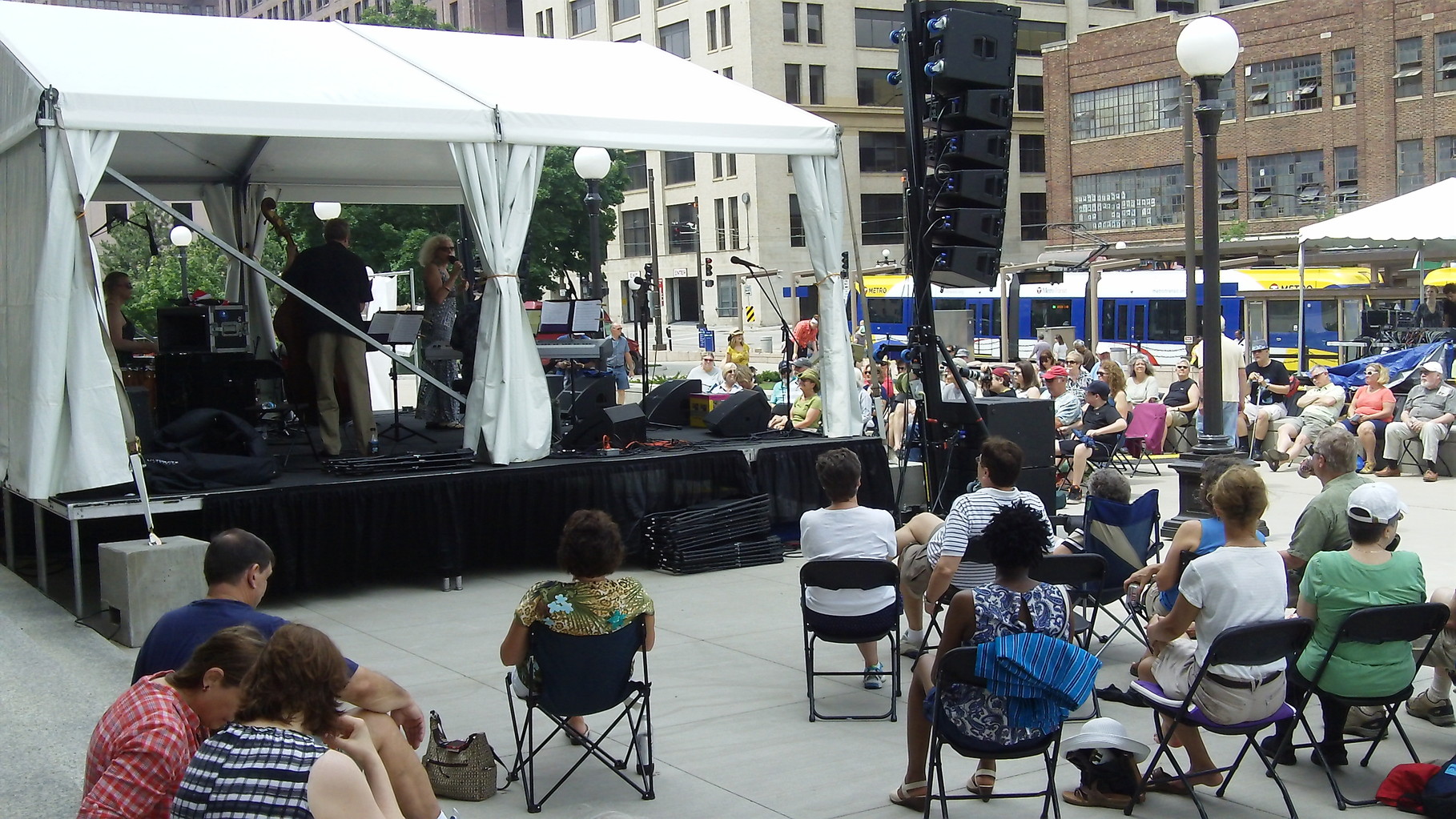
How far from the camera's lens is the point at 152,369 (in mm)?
11250

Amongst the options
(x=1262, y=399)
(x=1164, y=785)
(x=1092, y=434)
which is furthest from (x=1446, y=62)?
(x=1164, y=785)

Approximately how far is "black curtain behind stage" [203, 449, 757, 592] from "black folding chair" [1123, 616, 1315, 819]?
5.15m

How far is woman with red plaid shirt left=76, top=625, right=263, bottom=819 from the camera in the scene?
340 cm

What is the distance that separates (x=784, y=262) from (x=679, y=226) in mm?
20432

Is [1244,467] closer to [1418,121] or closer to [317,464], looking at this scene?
[317,464]

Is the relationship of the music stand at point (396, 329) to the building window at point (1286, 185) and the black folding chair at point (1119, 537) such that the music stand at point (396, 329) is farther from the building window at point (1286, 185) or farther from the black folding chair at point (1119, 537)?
the building window at point (1286, 185)

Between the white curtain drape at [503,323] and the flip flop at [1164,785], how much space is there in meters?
5.27

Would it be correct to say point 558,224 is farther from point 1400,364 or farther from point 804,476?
point 804,476

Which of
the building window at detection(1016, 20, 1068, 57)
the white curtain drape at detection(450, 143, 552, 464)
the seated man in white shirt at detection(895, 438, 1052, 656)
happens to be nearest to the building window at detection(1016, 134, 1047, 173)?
the building window at detection(1016, 20, 1068, 57)

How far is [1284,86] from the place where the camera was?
4475 centimetres

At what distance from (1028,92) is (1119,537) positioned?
207 feet

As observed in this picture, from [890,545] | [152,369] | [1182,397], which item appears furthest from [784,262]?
[890,545]

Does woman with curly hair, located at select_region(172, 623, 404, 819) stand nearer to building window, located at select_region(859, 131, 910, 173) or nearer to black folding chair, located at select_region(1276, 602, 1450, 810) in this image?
black folding chair, located at select_region(1276, 602, 1450, 810)

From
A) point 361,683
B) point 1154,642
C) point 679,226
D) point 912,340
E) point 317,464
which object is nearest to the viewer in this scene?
point 361,683
